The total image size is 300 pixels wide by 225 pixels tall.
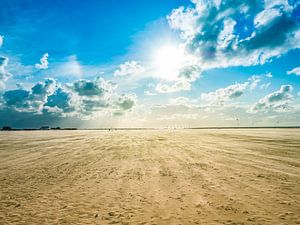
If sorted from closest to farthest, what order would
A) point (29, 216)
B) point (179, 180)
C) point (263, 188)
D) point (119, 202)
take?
point (29, 216) → point (119, 202) → point (263, 188) → point (179, 180)

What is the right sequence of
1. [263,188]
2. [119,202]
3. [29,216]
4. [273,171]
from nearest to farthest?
[29,216] < [119,202] < [263,188] < [273,171]

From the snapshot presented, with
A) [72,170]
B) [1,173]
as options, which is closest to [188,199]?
[72,170]

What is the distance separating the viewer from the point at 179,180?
510 inches

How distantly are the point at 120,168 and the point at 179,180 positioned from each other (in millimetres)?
5277

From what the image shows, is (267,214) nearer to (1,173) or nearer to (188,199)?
(188,199)

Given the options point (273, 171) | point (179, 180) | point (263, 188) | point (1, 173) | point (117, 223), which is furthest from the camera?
point (1, 173)

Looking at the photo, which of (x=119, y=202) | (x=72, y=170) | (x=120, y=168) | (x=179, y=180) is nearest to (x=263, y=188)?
(x=179, y=180)

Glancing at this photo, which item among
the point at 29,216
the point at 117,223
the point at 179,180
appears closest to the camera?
the point at 117,223

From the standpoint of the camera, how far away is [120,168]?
16766mm

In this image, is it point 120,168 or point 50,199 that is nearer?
point 50,199

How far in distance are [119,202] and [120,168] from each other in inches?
272

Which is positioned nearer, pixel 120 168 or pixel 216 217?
pixel 216 217

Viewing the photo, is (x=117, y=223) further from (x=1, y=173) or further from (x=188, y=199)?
(x=1, y=173)

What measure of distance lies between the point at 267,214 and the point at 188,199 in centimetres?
298
